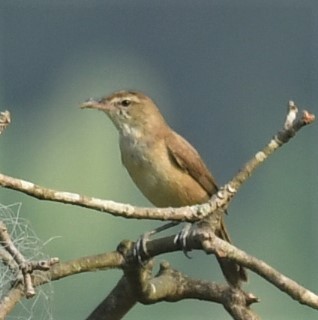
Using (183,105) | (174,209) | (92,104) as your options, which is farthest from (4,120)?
(183,105)

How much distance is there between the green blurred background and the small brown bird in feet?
3.26

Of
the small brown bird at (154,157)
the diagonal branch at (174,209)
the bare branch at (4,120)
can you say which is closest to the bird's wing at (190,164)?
the small brown bird at (154,157)

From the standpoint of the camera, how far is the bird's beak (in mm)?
3867

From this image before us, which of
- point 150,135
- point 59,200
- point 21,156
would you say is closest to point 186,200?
point 150,135

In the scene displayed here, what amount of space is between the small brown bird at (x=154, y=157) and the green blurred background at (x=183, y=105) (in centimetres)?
99

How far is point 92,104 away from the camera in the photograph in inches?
154

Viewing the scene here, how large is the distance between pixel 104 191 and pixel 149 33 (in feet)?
2.16

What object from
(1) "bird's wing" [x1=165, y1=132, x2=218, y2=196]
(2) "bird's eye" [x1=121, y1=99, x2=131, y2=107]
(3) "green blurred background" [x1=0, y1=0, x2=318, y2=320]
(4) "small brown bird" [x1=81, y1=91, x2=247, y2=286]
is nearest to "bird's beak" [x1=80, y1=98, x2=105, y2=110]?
(4) "small brown bird" [x1=81, y1=91, x2=247, y2=286]

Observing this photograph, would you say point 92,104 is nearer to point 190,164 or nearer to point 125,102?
point 125,102

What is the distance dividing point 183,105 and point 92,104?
1.36 meters

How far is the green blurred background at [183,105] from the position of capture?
204 inches

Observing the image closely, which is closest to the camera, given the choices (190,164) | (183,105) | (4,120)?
(4,120)

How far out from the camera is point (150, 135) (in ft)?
13.4

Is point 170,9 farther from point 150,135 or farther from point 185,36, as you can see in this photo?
point 150,135
